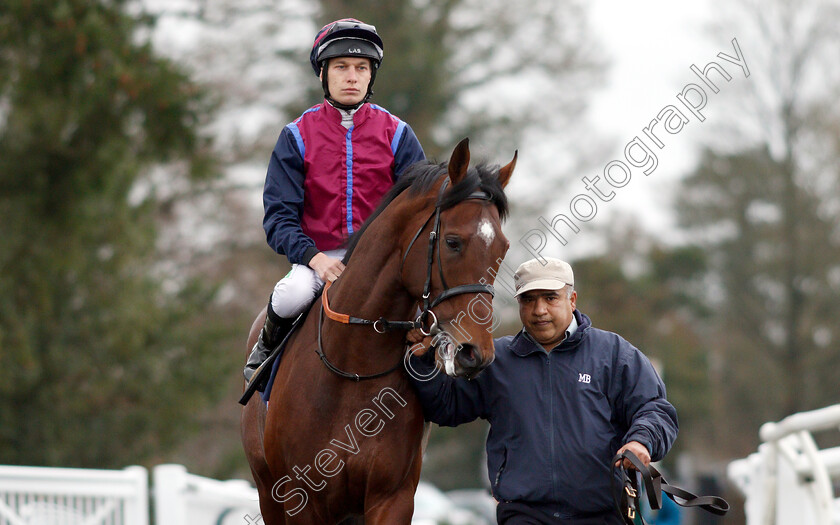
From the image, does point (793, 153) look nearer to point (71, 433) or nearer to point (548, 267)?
point (71, 433)

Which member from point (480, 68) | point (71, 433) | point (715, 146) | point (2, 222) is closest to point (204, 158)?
point (2, 222)

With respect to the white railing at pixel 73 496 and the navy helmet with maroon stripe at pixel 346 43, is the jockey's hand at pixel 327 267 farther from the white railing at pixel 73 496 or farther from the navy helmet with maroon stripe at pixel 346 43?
the white railing at pixel 73 496

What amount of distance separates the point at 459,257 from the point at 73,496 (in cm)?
449

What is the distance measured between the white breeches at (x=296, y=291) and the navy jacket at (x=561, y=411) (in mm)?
549

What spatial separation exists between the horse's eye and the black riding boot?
3.20ft

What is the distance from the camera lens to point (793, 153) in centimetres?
2397

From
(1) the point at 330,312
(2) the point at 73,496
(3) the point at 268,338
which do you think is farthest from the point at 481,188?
(2) the point at 73,496

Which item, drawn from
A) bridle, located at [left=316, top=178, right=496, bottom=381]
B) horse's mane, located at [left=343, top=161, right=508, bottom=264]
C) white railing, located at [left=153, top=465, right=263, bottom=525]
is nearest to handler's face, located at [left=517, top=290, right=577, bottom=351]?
horse's mane, located at [left=343, top=161, right=508, bottom=264]

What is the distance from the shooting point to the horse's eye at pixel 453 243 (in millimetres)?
3461

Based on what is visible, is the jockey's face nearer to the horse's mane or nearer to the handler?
the horse's mane

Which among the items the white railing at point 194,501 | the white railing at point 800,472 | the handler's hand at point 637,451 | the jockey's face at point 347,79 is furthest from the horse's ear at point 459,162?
the white railing at point 194,501

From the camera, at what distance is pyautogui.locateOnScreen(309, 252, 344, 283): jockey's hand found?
394 cm

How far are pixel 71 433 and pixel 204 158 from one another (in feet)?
14.3

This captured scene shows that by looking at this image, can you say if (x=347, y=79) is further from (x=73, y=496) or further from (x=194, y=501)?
(x=73, y=496)
